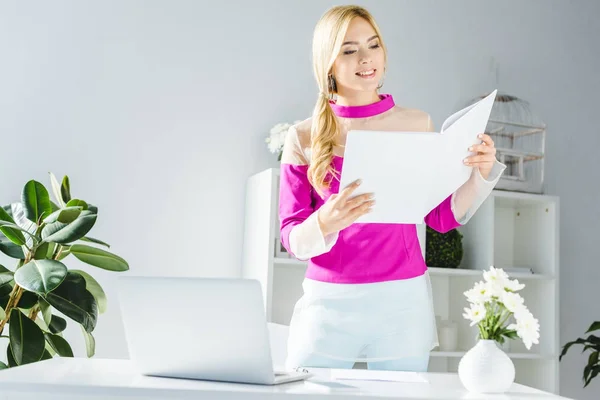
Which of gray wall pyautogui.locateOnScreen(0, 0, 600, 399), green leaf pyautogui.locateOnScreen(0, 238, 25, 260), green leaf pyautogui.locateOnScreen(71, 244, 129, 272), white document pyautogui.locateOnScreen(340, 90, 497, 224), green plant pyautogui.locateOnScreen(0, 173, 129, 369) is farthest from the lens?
gray wall pyautogui.locateOnScreen(0, 0, 600, 399)

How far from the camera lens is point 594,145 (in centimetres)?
423

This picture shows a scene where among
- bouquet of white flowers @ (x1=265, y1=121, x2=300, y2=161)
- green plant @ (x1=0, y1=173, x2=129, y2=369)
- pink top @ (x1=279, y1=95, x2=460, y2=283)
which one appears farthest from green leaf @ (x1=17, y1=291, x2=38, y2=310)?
bouquet of white flowers @ (x1=265, y1=121, x2=300, y2=161)

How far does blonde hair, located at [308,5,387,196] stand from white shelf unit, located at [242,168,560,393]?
4.54 feet

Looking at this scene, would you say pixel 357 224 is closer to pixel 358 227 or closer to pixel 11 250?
pixel 358 227

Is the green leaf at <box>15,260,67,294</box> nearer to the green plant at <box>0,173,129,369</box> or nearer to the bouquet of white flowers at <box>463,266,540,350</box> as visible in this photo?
the green plant at <box>0,173,129,369</box>

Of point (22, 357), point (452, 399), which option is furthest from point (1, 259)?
point (452, 399)

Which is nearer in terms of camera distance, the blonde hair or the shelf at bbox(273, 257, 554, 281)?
the blonde hair

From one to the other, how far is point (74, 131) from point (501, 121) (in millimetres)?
2035

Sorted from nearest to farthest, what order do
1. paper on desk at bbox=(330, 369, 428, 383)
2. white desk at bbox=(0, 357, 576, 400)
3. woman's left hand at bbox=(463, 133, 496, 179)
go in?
white desk at bbox=(0, 357, 576, 400) < paper on desk at bbox=(330, 369, 428, 383) < woman's left hand at bbox=(463, 133, 496, 179)

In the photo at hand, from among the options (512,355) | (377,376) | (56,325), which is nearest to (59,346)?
(56,325)

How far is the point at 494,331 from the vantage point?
130cm

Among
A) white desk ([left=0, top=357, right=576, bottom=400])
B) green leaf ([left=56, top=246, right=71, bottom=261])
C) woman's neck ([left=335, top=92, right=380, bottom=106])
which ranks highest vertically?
woman's neck ([left=335, top=92, right=380, bottom=106])

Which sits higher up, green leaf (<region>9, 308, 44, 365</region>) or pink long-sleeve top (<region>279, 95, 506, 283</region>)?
pink long-sleeve top (<region>279, 95, 506, 283</region>)

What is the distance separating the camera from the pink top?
171cm
